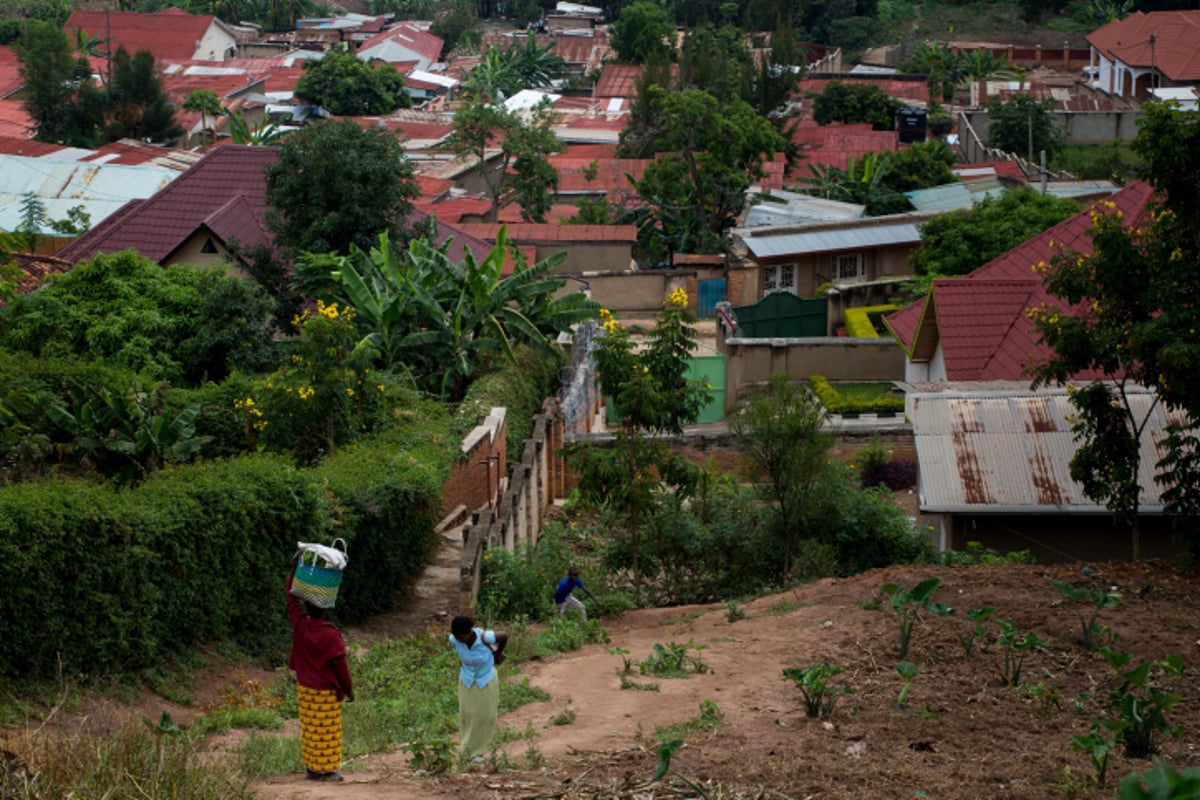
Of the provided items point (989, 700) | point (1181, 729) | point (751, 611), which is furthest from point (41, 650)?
point (1181, 729)

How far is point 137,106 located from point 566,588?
47.8 metres

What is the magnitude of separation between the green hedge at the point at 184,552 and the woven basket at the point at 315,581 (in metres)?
3.94

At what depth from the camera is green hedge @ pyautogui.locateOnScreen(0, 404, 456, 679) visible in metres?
12.3

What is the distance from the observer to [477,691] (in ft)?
31.3

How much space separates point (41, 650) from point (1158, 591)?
9.19 meters

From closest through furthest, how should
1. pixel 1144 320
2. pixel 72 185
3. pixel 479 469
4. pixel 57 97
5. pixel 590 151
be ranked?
pixel 1144 320
pixel 479 469
pixel 72 185
pixel 57 97
pixel 590 151

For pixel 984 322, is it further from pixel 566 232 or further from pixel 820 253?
pixel 566 232

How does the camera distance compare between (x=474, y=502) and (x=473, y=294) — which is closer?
(x=474, y=502)

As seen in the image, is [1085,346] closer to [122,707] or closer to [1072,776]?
[1072,776]

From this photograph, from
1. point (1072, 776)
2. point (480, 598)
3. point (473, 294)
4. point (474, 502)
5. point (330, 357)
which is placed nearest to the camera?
point (1072, 776)

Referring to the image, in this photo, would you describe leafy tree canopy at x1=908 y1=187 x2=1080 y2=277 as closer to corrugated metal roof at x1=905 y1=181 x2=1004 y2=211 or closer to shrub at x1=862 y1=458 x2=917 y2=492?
corrugated metal roof at x1=905 y1=181 x2=1004 y2=211

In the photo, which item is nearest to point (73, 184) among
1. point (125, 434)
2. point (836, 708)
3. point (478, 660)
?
point (125, 434)

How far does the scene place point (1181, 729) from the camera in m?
8.82

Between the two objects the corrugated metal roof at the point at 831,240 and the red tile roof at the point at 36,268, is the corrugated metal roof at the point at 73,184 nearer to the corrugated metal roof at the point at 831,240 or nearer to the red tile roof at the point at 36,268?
the red tile roof at the point at 36,268
